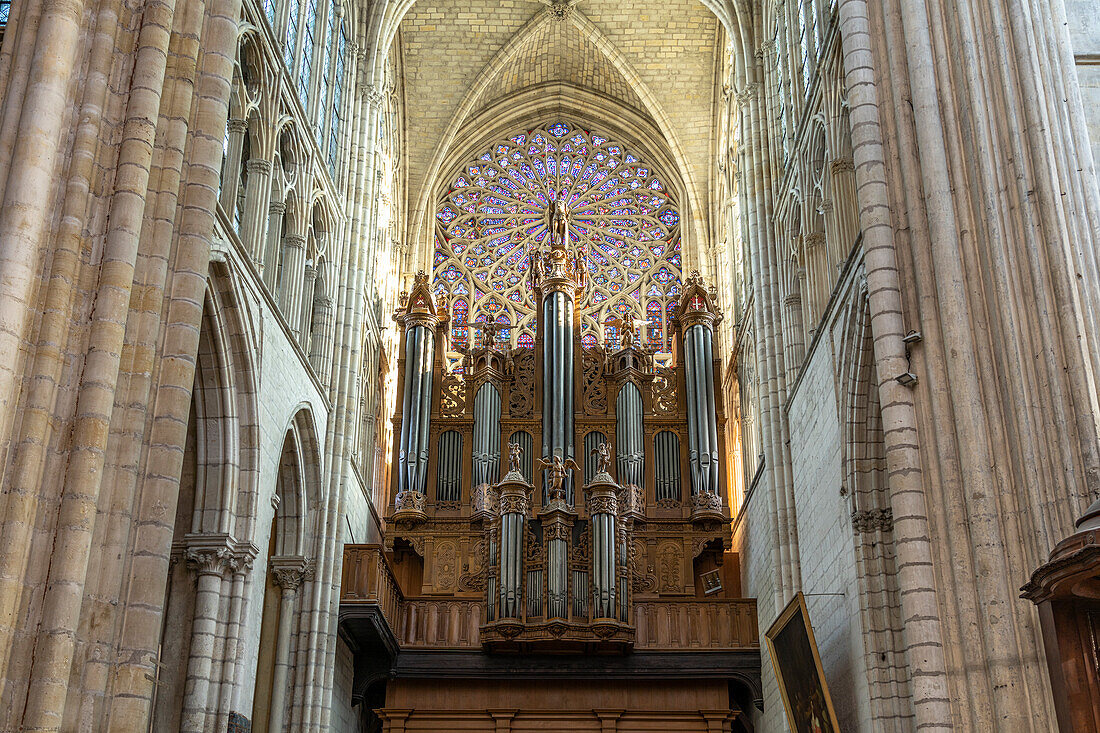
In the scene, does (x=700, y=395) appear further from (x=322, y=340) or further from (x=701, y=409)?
(x=322, y=340)

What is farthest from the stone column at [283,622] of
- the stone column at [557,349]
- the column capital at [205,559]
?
the stone column at [557,349]

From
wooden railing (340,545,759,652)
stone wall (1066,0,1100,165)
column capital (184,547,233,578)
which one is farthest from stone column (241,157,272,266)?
stone wall (1066,0,1100,165)

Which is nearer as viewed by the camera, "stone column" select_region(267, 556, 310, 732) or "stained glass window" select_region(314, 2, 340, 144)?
"stone column" select_region(267, 556, 310, 732)

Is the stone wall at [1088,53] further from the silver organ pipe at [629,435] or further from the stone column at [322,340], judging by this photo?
the silver organ pipe at [629,435]

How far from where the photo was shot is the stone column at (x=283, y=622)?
637 inches

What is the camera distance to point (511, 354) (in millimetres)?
25219

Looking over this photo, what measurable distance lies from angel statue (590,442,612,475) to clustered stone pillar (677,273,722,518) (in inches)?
65.8

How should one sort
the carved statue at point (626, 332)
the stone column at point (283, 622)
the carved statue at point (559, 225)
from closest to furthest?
the stone column at point (283, 622) → the carved statue at point (626, 332) → the carved statue at point (559, 225)

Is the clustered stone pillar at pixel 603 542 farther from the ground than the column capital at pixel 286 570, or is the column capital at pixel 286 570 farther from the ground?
the clustered stone pillar at pixel 603 542

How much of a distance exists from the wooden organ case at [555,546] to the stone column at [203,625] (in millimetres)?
5025

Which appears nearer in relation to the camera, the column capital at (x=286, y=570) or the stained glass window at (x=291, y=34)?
the column capital at (x=286, y=570)

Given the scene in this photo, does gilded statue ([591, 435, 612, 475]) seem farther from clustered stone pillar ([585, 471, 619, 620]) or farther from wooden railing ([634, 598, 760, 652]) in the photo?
wooden railing ([634, 598, 760, 652])

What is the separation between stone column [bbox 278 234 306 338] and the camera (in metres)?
16.8

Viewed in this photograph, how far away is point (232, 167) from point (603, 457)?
10.4 m
